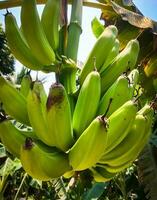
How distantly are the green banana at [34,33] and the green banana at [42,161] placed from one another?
0.35 m

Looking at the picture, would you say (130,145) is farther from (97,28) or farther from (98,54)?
(97,28)

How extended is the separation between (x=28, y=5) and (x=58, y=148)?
19.7 inches

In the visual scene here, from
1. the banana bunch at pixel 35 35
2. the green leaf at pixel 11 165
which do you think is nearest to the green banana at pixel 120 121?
the banana bunch at pixel 35 35

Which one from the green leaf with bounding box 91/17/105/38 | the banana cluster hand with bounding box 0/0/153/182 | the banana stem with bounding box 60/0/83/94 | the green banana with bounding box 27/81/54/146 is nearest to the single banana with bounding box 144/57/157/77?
the green leaf with bounding box 91/17/105/38

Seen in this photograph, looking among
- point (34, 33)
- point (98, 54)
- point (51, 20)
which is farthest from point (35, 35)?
point (98, 54)

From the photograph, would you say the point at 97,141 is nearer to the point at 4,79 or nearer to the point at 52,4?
the point at 4,79

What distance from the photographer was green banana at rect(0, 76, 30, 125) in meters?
1.23

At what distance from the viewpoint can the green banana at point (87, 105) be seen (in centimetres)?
118

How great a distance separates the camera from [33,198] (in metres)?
4.39

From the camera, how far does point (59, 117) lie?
3.63ft

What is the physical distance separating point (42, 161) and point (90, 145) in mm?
151

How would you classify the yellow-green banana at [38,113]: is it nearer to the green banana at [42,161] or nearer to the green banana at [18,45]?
the green banana at [42,161]

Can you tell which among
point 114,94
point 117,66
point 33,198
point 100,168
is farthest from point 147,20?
point 33,198

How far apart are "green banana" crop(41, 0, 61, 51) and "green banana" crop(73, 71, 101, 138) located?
28 centimetres
